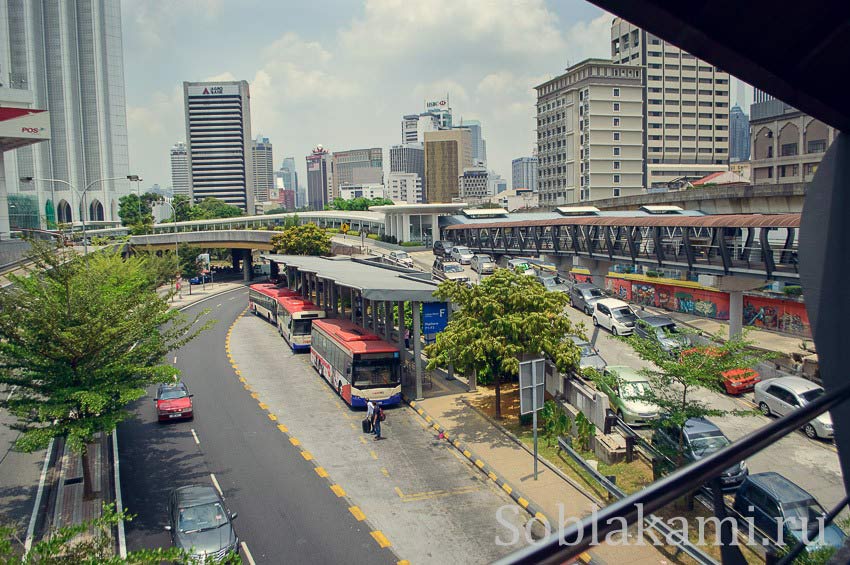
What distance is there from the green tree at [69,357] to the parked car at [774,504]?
1254 centimetres

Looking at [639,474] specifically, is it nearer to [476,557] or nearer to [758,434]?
[476,557]

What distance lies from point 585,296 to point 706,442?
882 inches

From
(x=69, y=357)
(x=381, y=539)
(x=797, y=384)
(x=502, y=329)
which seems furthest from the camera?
(x=797, y=384)

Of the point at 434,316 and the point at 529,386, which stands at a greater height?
the point at 434,316

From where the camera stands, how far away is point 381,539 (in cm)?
1476

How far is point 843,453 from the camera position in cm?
480

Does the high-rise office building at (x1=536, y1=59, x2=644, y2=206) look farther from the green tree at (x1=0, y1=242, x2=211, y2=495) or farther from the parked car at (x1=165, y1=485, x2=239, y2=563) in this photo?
the parked car at (x1=165, y1=485, x2=239, y2=563)

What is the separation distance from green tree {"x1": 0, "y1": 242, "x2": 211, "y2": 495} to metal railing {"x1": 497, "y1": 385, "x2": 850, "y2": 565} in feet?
50.2

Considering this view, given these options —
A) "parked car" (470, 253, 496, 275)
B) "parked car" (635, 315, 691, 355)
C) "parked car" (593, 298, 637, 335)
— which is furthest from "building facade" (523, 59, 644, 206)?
"parked car" (635, 315, 691, 355)

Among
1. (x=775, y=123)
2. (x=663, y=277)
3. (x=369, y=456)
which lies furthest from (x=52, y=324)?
(x=775, y=123)

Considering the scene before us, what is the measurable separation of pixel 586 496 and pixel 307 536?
6751 mm

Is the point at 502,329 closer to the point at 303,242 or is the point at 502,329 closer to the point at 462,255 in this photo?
the point at 462,255

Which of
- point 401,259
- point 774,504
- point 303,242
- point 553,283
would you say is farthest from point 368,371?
point 303,242

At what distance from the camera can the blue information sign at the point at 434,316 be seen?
87.6 ft
